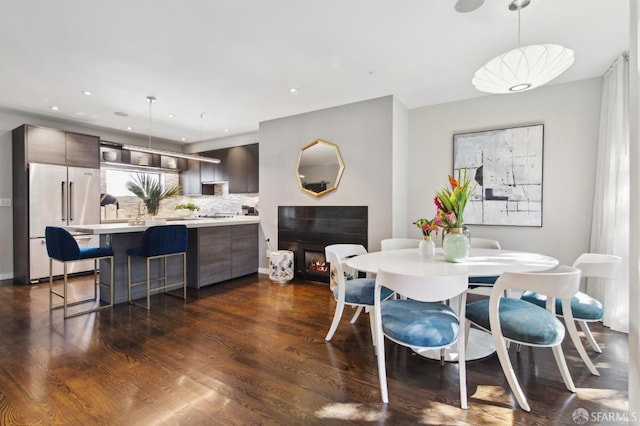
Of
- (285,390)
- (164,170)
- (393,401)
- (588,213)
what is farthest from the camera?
(164,170)

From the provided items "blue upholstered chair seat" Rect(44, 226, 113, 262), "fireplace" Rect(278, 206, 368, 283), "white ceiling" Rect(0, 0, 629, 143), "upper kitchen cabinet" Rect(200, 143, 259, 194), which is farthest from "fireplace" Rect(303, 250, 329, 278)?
"blue upholstered chair seat" Rect(44, 226, 113, 262)

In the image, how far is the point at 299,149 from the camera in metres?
4.67

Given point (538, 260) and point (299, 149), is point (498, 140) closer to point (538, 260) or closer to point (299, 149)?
point (538, 260)

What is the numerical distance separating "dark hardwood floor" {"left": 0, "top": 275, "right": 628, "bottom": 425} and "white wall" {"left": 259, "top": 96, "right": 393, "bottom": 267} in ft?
5.49

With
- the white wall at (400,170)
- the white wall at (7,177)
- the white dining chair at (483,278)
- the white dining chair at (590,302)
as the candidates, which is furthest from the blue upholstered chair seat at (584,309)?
the white wall at (7,177)

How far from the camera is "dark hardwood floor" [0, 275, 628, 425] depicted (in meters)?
1.65

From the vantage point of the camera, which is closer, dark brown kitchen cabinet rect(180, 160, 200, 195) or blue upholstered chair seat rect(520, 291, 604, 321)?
blue upholstered chair seat rect(520, 291, 604, 321)

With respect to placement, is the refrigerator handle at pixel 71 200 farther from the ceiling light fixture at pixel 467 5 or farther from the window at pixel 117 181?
the ceiling light fixture at pixel 467 5

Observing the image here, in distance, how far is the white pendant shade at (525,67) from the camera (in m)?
1.89

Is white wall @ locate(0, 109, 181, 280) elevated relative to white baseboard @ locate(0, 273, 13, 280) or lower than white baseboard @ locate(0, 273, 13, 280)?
elevated

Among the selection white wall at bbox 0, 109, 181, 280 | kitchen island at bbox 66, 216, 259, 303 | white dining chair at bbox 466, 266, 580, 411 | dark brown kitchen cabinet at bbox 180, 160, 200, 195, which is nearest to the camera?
white dining chair at bbox 466, 266, 580, 411

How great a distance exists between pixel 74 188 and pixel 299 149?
11.8ft

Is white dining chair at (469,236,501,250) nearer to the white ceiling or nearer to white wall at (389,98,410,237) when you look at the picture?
white wall at (389,98,410,237)

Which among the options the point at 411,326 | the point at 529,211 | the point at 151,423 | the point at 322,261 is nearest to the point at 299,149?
the point at 322,261
